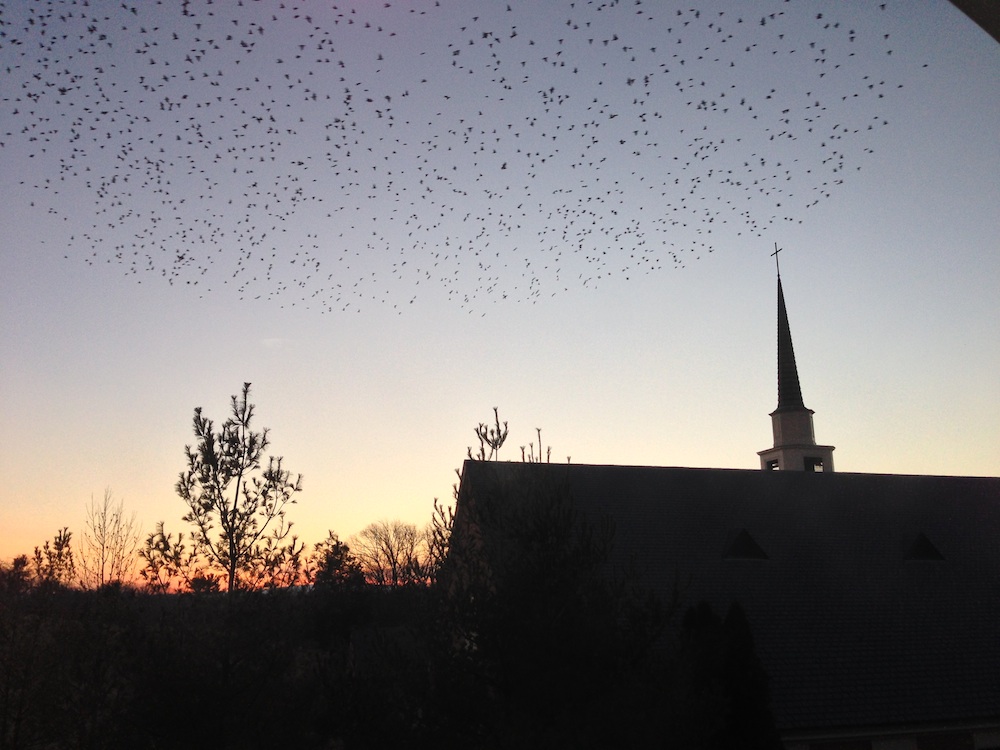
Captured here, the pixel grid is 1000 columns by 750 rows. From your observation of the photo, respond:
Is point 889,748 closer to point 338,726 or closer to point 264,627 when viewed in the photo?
point 338,726

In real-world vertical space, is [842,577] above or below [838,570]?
below

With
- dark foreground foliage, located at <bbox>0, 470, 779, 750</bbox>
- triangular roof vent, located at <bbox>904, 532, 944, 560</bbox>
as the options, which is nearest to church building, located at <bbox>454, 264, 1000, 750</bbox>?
triangular roof vent, located at <bbox>904, 532, 944, 560</bbox>

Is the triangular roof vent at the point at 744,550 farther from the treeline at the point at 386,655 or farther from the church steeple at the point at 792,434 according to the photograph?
the treeline at the point at 386,655

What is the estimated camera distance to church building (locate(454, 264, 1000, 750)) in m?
17.1

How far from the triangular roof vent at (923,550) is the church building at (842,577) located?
0.03 metres

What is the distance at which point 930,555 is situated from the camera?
23.0 meters

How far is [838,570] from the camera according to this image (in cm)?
2148

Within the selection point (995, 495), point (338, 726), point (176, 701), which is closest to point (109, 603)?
point (176, 701)

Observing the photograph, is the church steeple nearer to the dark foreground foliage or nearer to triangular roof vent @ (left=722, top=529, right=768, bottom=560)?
triangular roof vent @ (left=722, top=529, right=768, bottom=560)

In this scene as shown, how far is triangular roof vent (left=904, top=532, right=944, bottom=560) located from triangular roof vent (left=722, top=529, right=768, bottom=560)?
4.70 meters

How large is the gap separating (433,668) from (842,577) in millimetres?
15382

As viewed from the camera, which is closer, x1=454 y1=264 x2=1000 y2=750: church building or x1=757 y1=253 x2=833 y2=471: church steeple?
x1=454 y1=264 x2=1000 y2=750: church building

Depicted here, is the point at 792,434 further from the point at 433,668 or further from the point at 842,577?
the point at 433,668

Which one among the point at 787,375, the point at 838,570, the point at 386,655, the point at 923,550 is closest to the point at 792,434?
the point at 787,375
